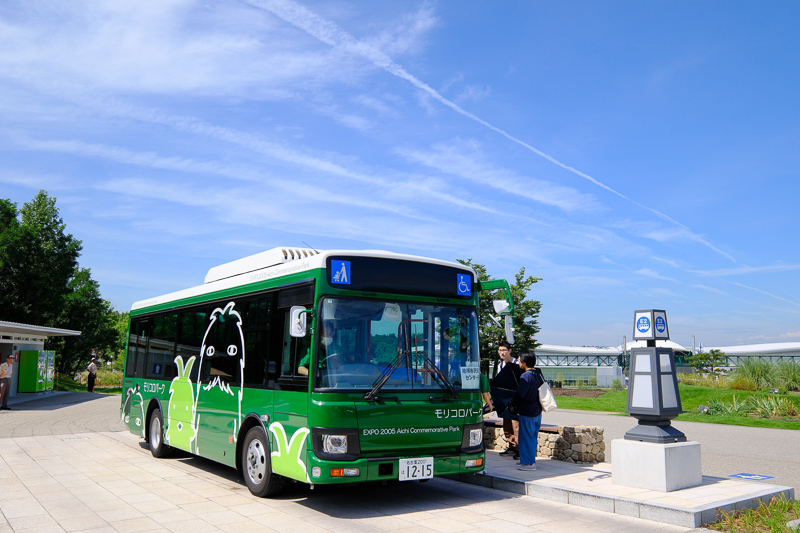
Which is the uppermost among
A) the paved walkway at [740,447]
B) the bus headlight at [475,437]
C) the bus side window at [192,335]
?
the bus side window at [192,335]

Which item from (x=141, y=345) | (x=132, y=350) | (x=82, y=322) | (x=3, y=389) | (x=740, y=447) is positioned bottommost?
(x=740, y=447)

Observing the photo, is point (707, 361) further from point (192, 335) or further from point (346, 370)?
point (346, 370)

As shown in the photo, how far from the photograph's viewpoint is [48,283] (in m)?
44.8

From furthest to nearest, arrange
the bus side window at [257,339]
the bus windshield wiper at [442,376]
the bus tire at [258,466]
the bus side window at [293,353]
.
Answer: the bus side window at [257,339] → the bus tire at [258,466] → the bus windshield wiper at [442,376] → the bus side window at [293,353]

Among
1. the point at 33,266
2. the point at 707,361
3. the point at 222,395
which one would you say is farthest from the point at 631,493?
the point at 33,266

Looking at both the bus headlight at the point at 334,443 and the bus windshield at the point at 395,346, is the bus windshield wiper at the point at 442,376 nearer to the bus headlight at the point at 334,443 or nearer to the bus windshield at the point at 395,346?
the bus windshield at the point at 395,346

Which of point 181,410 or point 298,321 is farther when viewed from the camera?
point 181,410

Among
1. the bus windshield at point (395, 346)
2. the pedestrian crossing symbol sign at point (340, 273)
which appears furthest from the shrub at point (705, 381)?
the pedestrian crossing symbol sign at point (340, 273)

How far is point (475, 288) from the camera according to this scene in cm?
855

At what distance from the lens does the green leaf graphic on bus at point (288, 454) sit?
281 inches

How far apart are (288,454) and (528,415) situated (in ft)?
12.7

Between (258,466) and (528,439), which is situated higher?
(528,439)

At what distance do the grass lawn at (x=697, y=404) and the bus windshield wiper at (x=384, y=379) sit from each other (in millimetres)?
11707

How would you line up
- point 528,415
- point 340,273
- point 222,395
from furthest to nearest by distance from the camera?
1. point 528,415
2. point 222,395
3. point 340,273
